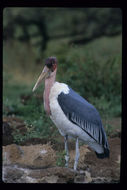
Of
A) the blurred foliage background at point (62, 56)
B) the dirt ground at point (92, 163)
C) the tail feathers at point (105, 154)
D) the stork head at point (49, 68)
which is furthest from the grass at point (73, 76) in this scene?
the stork head at point (49, 68)

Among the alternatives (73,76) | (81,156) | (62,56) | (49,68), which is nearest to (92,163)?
(81,156)

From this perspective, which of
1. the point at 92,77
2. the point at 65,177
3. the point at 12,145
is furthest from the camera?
the point at 92,77

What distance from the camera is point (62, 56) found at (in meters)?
5.54

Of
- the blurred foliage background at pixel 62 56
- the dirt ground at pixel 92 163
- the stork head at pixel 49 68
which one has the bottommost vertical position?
the dirt ground at pixel 92 163

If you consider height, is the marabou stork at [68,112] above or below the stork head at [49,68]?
below

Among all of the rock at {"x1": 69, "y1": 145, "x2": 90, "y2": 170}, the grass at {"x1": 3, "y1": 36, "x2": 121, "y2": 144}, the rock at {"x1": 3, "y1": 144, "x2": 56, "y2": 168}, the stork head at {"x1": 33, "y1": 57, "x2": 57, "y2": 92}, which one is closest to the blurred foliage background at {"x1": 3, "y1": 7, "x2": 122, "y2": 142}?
the grass at {"x1": 3, "y1": 36, "x2": 121, "y2": 144}

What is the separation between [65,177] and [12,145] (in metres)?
0.56

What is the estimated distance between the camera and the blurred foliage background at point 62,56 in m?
4.19

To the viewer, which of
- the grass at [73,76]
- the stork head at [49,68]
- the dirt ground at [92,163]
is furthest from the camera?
the grass at [73,76]

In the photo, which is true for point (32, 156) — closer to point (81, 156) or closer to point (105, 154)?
point (81, 156)

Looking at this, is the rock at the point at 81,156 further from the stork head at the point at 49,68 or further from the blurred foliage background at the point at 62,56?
the stork head at the point at 49,68
